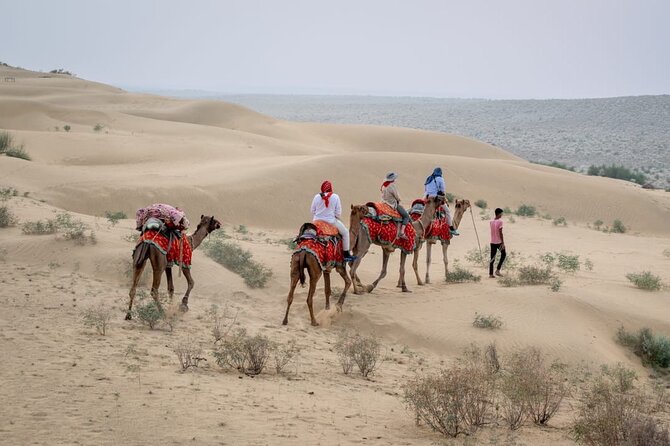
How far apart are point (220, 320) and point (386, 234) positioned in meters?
4.17

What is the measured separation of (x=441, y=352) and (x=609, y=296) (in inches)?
204

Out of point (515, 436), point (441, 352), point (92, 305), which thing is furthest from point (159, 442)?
point (441, 352)

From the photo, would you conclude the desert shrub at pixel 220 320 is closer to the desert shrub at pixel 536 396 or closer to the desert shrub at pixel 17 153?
the desert shrub at pixel 536 396

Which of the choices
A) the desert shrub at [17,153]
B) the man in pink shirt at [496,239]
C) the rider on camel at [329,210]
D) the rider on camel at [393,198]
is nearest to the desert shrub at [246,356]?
the rider on camel at [329,210]

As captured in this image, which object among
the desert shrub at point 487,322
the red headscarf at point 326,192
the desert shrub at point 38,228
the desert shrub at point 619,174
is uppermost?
the red headscarf at point 326,192

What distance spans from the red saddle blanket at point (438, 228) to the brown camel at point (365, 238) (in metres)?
0.13

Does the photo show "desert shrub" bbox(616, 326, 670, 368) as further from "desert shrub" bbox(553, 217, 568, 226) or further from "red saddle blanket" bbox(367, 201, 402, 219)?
"desert shrub" bbox(553, 217, 568, 226)

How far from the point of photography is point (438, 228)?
18.7 meters

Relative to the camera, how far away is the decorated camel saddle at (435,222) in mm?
18578

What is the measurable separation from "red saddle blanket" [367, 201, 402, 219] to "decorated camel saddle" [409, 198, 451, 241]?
5.54 feet

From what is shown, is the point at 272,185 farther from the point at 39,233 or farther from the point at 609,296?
the point at 609,296

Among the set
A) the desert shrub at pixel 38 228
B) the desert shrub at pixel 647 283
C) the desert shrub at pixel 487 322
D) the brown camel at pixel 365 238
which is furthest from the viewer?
the desert shrub at pixel 647 283

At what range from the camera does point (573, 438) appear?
31.4 feet

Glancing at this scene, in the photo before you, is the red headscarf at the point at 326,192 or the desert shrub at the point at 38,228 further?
the desert shrub at the point at 38,228
